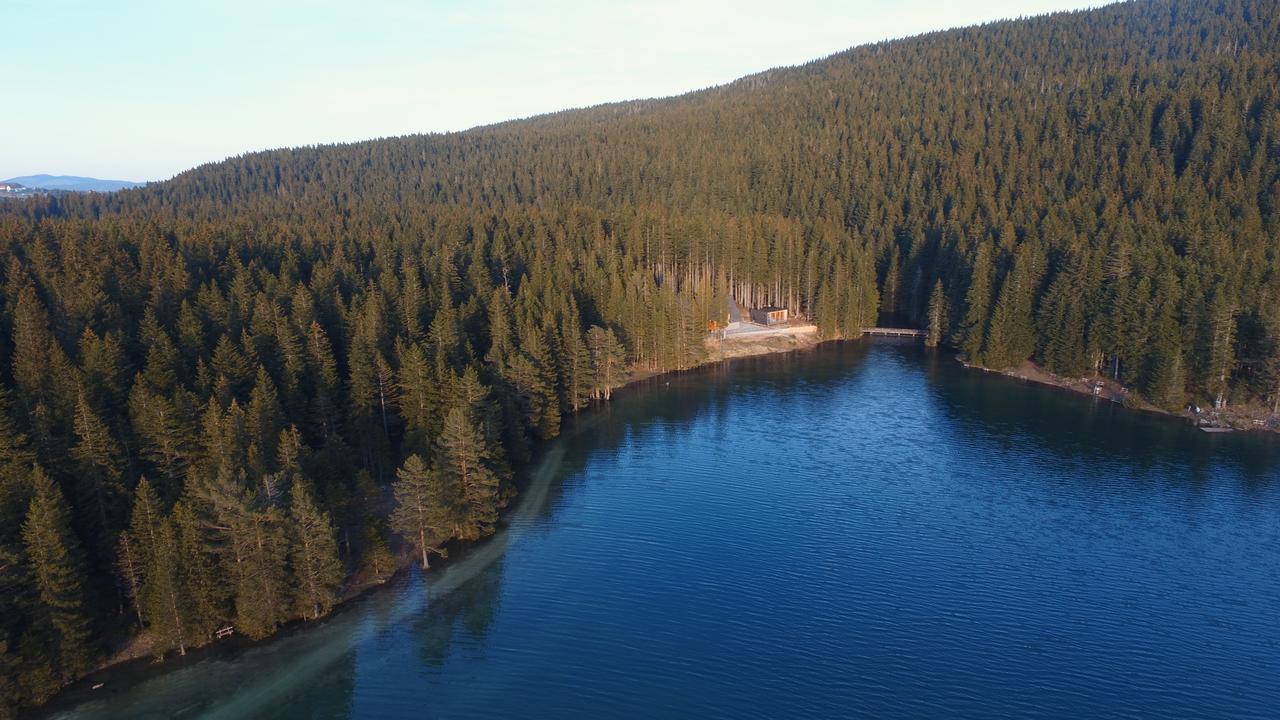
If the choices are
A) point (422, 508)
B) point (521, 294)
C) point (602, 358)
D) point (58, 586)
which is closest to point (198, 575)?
point (58, 586)

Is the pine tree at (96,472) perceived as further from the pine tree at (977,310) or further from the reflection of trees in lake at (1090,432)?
the pine tree at (977,310)

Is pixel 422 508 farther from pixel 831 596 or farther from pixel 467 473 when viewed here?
pixel 831 596

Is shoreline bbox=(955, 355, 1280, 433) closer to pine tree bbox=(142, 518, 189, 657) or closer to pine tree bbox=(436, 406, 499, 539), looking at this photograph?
pine tree bbox=(436, 406, 499, 539)

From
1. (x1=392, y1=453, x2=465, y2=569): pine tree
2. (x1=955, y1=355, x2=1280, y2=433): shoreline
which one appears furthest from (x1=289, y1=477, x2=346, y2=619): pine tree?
(x1=955, y1=355, x2=1280, y2=433): shoreline

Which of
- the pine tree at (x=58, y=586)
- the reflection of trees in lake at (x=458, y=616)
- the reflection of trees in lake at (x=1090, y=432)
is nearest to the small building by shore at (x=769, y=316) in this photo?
the reflection of trees in lake at (x=1090, y=432)

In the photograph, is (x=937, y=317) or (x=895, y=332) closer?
(x=937, y=317)

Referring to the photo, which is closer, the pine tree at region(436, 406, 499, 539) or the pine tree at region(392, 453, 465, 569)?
the pine tree at region(392, 453, 465, 569)
